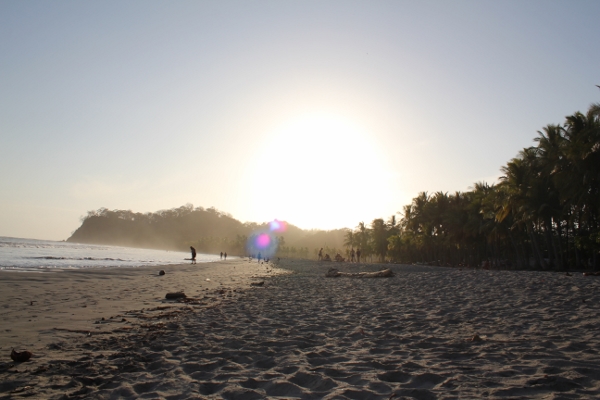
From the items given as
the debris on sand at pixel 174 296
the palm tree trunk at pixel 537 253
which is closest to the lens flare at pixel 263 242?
the palm tree trunk at pixel 537 253

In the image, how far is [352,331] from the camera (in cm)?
654

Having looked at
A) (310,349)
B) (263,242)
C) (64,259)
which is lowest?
(310,349)

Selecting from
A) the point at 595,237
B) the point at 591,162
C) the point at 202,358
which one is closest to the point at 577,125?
the point at 591,162

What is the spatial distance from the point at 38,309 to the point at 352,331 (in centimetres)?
692

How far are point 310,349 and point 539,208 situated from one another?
34963mm

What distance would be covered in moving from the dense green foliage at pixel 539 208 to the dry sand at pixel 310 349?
22.4 meters

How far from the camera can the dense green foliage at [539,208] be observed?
91.1ft

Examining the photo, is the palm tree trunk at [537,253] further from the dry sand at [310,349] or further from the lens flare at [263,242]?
the lens flare at [263,242]

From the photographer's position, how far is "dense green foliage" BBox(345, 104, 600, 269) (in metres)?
27.8

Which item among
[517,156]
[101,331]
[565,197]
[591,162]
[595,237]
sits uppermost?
[517,156]

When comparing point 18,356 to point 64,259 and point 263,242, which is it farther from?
Answer: point 263,242

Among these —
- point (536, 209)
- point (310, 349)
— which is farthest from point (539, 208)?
point (310, 349)

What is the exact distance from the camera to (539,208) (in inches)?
1334

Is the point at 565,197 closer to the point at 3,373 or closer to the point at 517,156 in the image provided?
the point at 517,156
